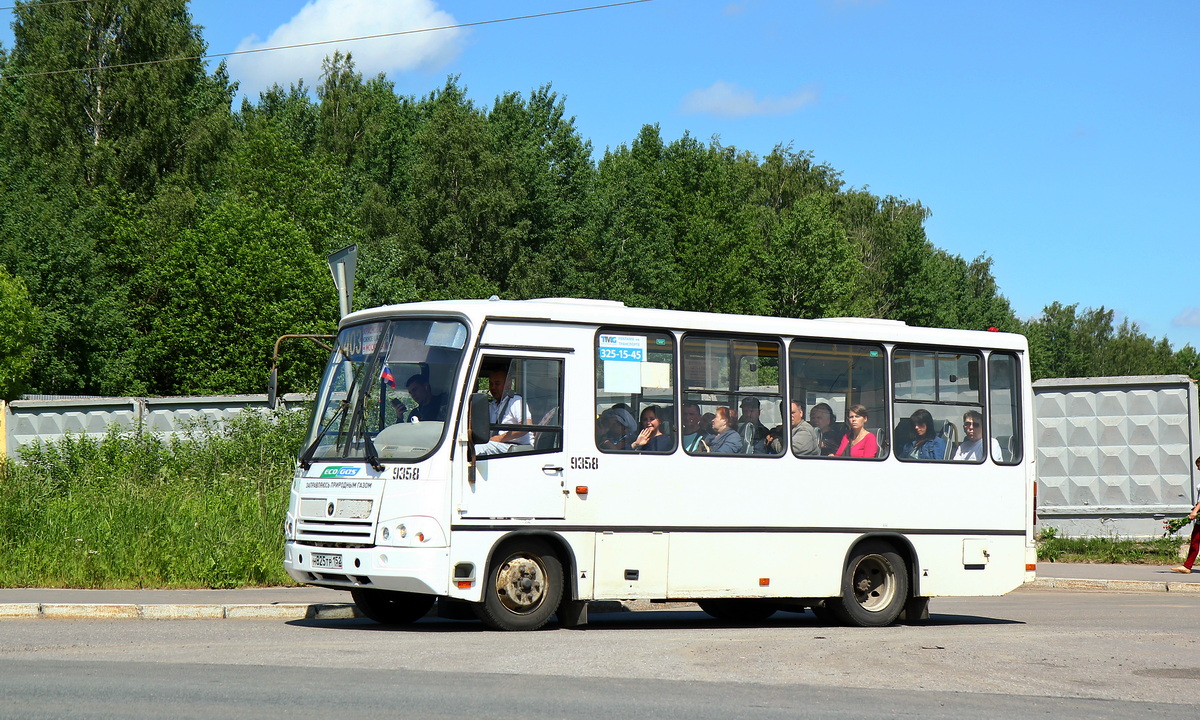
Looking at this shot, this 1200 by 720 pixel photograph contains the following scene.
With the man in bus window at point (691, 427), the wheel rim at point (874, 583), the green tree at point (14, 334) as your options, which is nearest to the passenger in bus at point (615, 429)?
the man in bus window at point (691, 427)

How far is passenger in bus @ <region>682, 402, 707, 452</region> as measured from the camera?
13094mm

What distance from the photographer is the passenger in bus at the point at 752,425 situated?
44.1ft

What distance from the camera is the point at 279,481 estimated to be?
780 inches

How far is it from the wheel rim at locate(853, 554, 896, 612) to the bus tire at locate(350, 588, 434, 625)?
4433mm

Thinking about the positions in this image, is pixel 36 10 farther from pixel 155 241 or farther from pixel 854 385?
pixel 854 385

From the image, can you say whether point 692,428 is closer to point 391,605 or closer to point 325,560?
point 391,605

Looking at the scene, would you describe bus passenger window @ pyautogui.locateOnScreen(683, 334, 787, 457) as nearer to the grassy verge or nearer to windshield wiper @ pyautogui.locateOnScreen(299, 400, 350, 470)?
windshield wiper @ pyautogui.locateOnScreen(299, 400, 350, 470)

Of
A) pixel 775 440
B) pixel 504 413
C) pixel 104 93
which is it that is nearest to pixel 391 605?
pixel 504 413

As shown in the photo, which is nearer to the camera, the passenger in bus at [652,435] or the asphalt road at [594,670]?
the asphalt road at [594,670]

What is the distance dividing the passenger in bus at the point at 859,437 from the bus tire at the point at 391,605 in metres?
4.56

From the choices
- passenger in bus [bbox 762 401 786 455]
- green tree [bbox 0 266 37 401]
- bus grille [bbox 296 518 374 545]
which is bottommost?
bus grille [bbox 296 518 374 545]

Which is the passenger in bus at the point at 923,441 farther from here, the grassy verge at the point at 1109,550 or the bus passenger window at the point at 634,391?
the grassy verge at the point at 1109,550

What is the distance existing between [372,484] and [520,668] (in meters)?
2.95

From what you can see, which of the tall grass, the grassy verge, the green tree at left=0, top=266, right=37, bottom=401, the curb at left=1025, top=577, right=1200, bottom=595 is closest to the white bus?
the tall grass
